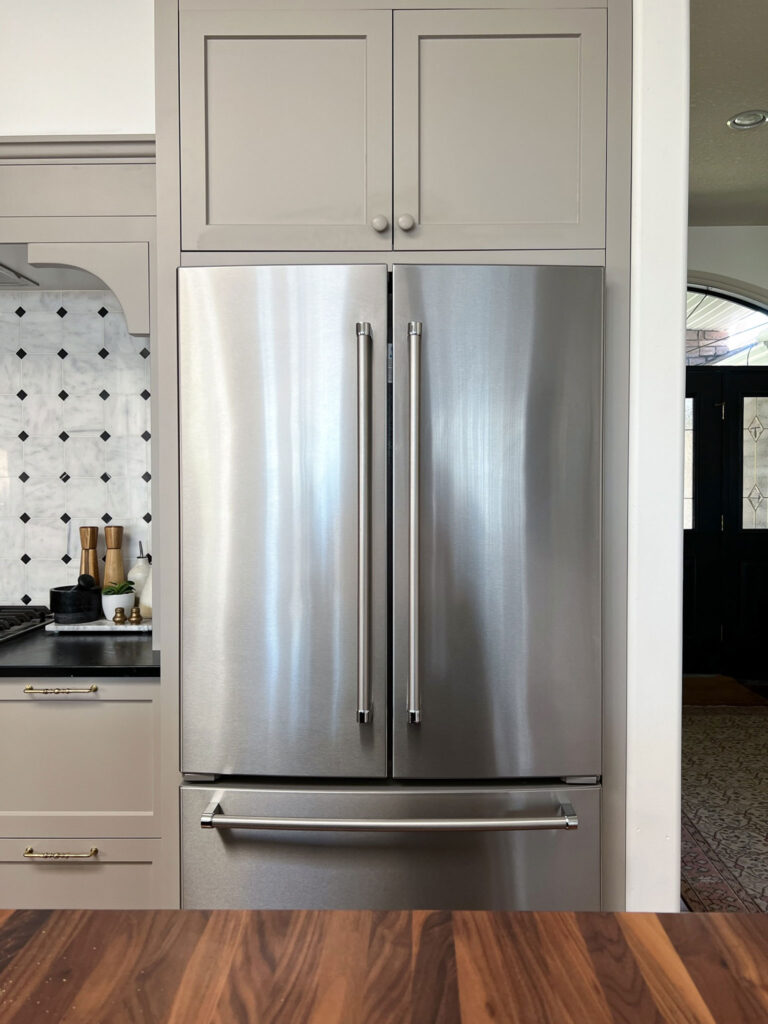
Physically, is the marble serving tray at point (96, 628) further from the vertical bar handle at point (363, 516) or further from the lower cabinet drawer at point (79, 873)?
the vertical bar handle at point (363, 516)

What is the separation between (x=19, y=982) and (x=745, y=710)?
5.43 metres

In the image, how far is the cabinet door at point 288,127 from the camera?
1.74 m

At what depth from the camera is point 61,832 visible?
1.91 meters

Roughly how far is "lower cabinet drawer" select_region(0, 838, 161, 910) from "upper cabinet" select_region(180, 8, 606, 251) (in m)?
1.47

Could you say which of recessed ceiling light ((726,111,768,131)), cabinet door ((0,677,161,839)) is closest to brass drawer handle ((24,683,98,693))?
cabinet door ((0,677,161,839))

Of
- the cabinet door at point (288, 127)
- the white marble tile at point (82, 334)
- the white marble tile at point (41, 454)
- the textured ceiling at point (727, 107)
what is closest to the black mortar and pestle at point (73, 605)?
the white marble tile at point (41, 454)

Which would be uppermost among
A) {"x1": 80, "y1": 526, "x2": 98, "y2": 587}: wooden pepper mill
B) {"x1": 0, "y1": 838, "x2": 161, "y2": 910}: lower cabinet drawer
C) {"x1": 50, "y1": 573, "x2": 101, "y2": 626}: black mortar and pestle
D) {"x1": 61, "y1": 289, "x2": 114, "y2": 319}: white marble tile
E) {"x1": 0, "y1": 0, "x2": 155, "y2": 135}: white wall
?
{"x1": 0, "y1": 0, "x2": 155, "y2": 135}: white wall

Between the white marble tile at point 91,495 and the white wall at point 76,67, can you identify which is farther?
the white marble tile at point 91,495

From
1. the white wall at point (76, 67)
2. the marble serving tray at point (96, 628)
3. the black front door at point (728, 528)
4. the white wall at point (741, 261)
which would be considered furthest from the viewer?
the black front door at point (728, 528)

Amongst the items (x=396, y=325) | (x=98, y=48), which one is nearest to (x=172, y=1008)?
(x=396, y=325)

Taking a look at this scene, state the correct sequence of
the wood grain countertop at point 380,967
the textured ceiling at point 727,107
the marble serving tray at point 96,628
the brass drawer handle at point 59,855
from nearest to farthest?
1. the wood grain countertop at point 380,967
2. the brass drawer handle at point 59,855
3. the marble serving tray at point 96,628
4. the textured ceiling at point 727,107

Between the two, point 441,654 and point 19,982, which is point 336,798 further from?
point 19,982

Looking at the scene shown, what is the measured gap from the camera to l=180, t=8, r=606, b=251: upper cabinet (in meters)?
1.74

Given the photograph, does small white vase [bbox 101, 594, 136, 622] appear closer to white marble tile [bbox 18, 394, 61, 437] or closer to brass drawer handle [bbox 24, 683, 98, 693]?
brass drawer handle [bbox 24, 683, 98, 693]
